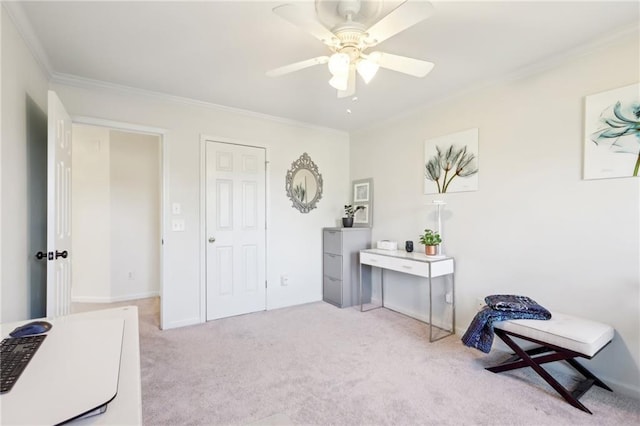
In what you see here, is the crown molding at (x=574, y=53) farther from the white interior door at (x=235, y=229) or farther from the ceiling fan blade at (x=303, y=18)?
the white interior door at (x=235, y=229)

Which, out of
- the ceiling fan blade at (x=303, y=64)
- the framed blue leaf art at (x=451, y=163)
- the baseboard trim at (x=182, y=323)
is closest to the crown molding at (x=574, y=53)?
the framed blue leaf art at (x=451, y=163)

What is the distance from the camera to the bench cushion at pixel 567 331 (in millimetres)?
1788

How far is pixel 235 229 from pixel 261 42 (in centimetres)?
203

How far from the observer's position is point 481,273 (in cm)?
280

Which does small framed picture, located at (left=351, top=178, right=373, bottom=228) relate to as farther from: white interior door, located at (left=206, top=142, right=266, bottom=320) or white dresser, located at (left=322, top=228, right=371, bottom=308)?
white interior door, located at (left=206, top=142, right=266, bottom=320)

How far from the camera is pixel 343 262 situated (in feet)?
12.4

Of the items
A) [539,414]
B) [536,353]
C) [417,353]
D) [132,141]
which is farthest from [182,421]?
[132,141]

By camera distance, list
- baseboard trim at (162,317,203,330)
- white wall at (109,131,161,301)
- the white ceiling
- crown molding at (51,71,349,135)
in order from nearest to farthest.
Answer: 1. the white ceiling
2. crown molding at (51,71,349,135)
3. baseboard trim at (162,317,203,330)
4. white wall at (109,131,161,301)

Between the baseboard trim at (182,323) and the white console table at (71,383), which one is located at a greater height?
the white console table at (71,383)

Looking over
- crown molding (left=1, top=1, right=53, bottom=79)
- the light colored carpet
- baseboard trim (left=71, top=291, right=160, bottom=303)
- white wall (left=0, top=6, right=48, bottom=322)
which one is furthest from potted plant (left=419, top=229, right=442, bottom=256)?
baseboard trim (left=71, top=291, right=160, bottom=303)

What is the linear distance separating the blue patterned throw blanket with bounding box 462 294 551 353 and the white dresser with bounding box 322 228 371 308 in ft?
5.67

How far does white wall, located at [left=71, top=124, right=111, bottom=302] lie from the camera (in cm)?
402

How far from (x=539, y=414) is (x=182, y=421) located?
2041mm

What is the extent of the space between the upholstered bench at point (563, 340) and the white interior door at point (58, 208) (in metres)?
2.98
